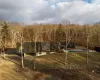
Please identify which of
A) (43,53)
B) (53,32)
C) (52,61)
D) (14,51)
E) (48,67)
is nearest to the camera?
(48,67)

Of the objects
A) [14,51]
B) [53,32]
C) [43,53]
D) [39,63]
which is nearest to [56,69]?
[39,63]

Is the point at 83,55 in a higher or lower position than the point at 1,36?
lower

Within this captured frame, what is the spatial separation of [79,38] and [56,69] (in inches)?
3147

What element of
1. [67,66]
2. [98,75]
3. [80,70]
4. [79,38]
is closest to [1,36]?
[67,66]

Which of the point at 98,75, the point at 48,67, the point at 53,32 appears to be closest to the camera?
the point at 98,75

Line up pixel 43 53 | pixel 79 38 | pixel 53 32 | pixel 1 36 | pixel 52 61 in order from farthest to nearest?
pixel 53 32 < pixel 79 38 < pixel 43 53 < pixel 1 36 < pixel 52 61

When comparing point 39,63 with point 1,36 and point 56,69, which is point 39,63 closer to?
point 56,69

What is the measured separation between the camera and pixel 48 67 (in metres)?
69.4

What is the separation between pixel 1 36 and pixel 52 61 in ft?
72.8

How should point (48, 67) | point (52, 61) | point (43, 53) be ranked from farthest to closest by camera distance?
1. point (43, 53)
2. point (52, 61)
3. point (48, 67)

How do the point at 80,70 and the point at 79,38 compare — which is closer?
the point at 80,70

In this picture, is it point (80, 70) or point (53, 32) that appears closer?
point (80, 70)

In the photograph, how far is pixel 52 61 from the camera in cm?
7656

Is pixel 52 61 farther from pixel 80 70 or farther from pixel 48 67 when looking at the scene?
pixel 80 70
